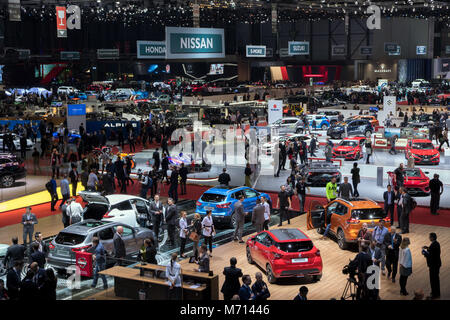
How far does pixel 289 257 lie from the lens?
14.1m

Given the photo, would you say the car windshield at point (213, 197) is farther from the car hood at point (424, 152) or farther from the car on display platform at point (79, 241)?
the car hood at point (424, 152)

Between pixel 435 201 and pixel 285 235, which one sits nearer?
pixel 285 235

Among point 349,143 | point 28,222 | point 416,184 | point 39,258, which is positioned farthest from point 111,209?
point 349,143

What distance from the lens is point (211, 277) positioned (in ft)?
39.6

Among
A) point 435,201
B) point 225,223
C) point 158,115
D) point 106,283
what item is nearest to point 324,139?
point 158,115

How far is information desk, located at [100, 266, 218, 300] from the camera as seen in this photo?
11953 mm

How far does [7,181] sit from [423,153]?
19489mm

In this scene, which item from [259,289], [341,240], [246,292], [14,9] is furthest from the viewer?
[14,9]

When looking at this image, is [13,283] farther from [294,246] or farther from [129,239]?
[294,246]

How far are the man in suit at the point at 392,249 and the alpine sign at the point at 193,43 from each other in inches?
409

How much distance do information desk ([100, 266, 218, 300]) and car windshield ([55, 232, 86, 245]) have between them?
6.67 ft

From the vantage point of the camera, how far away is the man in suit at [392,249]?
1432 centimetres
